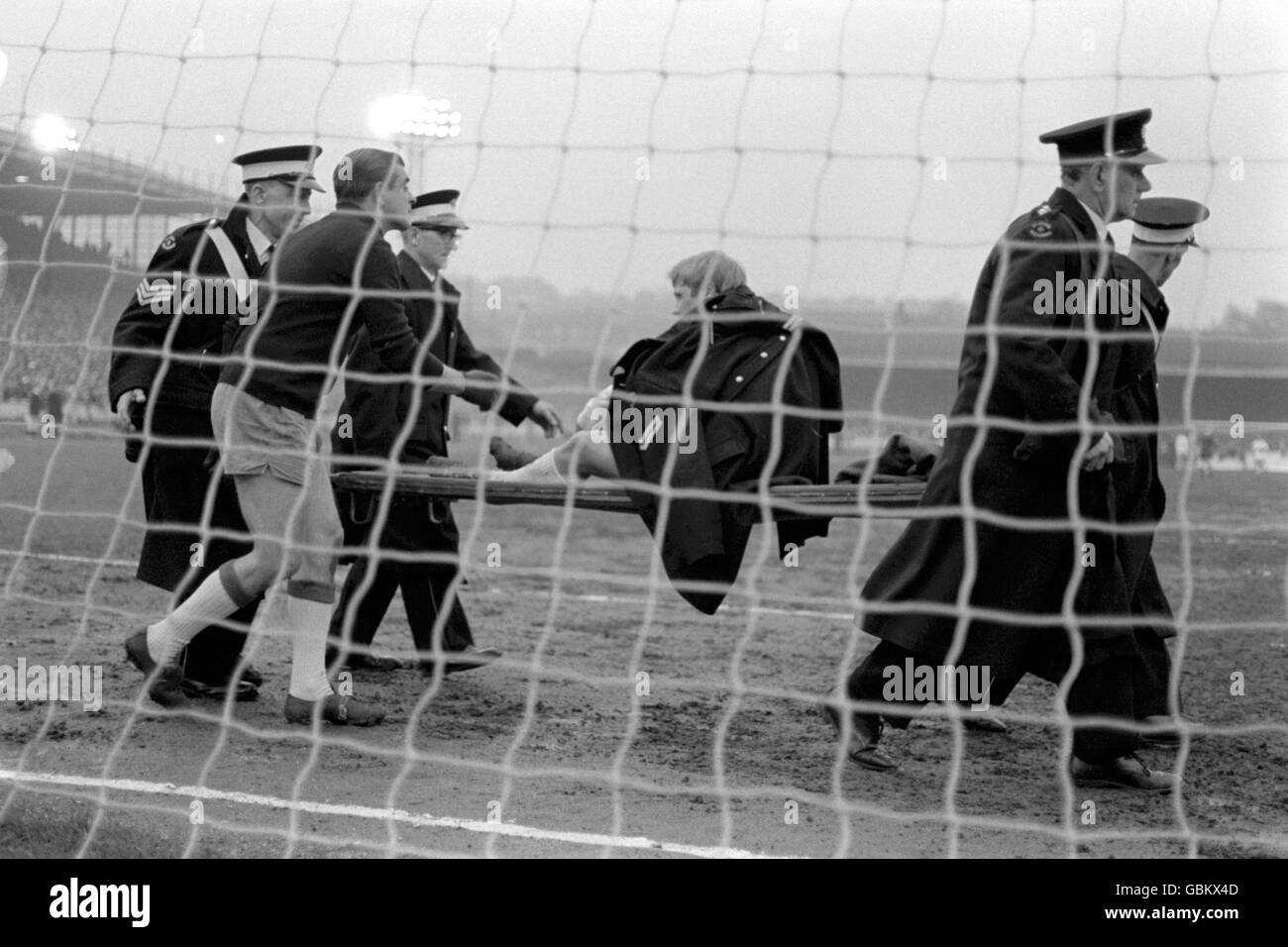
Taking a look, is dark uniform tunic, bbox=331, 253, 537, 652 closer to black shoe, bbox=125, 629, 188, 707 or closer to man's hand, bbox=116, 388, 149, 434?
black shoe, bbox=125, 629, 188, 707

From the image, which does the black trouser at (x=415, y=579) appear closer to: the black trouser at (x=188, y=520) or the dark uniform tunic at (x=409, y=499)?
the dark uniform tunic at (x=409, y=499)

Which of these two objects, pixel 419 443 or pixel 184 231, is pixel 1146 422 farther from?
pixel 184 231

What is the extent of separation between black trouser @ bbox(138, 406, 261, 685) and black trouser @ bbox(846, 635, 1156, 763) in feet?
7.48

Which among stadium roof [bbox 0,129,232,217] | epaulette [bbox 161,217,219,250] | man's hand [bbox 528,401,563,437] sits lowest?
man's hand [bbox 528,401,563,437]

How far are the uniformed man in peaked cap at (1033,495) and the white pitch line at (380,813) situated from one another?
92cm

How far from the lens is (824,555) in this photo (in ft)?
38.7

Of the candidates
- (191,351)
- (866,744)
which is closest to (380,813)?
(866,744)

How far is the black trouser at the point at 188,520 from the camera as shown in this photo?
228 inches

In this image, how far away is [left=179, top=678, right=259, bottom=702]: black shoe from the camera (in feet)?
19.5

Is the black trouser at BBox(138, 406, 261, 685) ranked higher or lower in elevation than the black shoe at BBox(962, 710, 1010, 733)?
higher

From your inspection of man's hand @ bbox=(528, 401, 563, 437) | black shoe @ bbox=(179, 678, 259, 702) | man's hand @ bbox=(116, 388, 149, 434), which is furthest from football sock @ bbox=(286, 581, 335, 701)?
man's hand @ bbox=(528, 401, 563, 437)

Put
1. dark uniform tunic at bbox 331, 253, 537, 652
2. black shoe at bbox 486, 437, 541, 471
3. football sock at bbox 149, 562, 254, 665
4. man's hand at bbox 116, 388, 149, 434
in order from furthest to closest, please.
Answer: black shoe at bbox 486, 437, 541, 471
dark uniform tunic at bbox 331, 253, 537, 652
man's hand at bbox 116, 388, 149, 434
football sock at bbox 149, 562, 254, 665

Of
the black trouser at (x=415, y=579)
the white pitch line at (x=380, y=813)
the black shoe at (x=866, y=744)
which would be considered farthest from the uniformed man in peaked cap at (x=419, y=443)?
the black shoe at (x=866, y=744)

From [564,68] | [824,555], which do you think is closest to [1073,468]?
[564,68]
